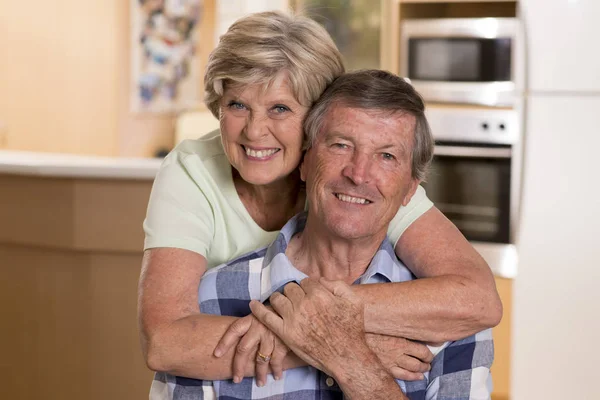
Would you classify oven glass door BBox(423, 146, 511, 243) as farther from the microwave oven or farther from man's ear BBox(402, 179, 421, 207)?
man's ear BBox(402, 179, 421, 207)

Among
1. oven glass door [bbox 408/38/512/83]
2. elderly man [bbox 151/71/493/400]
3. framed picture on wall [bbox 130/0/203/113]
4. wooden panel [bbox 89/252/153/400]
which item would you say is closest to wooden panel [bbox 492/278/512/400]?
oven glass door [bbox 408/38/512/83]

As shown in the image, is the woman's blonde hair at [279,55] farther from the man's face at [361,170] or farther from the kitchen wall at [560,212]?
the kitchen wall at [560,212]

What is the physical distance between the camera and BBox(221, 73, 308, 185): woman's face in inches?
61.1

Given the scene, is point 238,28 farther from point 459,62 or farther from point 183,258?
point 459,62

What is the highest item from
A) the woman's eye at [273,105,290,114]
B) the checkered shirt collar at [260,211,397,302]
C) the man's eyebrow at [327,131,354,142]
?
the woman's eye at [273,105,290,114]

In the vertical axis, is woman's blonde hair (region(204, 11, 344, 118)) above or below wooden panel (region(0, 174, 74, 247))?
above

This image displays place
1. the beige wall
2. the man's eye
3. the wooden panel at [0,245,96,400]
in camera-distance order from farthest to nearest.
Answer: the beige wall, the wooden panel at [0,245,96,400], the man's eye

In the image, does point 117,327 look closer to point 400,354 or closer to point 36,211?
point 36,211

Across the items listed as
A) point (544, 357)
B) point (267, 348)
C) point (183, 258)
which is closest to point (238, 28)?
point (183, 258)

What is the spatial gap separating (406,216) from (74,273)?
53.2 inches

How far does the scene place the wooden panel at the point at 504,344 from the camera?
337 cm

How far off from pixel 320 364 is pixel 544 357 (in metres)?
2.21

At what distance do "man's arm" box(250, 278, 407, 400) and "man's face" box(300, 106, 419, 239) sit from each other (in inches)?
5.2

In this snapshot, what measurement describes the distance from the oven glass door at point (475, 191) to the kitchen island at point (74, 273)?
140cm
